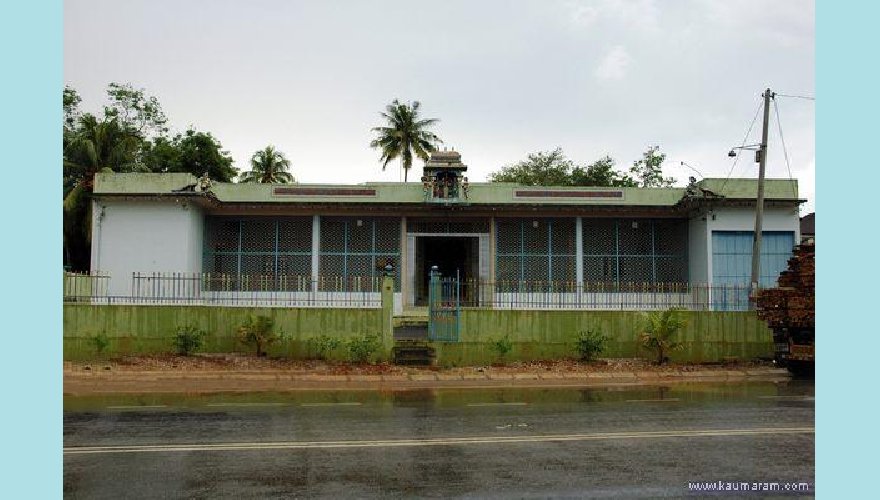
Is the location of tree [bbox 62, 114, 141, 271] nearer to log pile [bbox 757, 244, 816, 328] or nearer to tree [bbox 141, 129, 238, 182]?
tree [bbox 141, 129, 238, 182]

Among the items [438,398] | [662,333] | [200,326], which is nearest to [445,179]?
[662,333]

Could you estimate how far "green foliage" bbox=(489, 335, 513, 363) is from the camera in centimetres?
1633

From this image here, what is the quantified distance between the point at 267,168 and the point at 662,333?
37.5m

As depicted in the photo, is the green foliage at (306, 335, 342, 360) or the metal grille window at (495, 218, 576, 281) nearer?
the green foliage at (306, 335, 342, 360)

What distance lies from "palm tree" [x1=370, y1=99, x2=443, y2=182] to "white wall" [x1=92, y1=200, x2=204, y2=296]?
81.9 feet

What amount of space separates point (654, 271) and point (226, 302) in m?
13.2

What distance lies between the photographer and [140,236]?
20094 millimetres

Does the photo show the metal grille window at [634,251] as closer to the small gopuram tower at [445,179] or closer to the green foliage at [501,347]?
the small gopuram tower at [445,179]

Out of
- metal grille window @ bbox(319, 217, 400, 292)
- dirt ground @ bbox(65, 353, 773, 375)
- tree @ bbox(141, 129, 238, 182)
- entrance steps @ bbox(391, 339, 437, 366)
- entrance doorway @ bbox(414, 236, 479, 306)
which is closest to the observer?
dirt ground @ bbox(65, 353, 773, 375)

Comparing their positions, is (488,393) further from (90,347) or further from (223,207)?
(223,207)

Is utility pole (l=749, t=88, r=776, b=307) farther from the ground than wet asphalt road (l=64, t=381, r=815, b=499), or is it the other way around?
utility pole (l=749, t=88, r=776, b=307)

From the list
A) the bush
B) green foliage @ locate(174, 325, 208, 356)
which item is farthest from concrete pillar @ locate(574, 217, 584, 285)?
green foliage @ locate(174, 325, 208, 356)

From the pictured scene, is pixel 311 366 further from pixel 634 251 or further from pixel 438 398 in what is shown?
pixel 634 251

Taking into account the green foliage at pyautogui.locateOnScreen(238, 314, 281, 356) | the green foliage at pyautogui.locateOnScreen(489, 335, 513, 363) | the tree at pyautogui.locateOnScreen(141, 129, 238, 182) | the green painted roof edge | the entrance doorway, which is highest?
the tree at pyautogui.locateOnScreen(141, 129, 238, 182)
